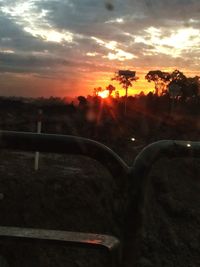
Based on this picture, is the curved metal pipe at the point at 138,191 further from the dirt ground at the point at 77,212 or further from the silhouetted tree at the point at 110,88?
the silhouetted tree at the point at 110,88

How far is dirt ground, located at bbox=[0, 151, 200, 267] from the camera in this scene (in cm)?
915

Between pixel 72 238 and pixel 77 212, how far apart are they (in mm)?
8526

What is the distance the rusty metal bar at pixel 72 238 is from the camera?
200 cm

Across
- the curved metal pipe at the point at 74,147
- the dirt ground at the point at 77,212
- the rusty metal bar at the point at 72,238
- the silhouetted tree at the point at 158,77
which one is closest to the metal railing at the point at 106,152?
the curved metal pipe at the point at 74,147

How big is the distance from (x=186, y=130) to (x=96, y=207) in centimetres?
1327

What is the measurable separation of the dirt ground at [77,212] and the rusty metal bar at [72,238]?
229 inches

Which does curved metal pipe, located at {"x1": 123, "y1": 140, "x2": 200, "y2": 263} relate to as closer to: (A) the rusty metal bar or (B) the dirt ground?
(A) the rusty metal bar

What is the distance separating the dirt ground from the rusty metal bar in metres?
5.81

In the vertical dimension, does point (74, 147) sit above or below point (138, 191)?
above

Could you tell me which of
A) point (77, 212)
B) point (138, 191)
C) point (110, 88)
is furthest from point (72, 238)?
point (110, 88)

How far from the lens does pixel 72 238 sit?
2.12 m

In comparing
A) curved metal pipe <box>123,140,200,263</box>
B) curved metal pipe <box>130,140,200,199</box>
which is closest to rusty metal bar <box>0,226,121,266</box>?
curved metal pipe <box>123,140,200,263</box>

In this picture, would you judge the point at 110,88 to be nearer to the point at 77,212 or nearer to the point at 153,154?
the point at 77,212

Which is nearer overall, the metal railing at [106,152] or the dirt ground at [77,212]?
the metal railing at [106,152]
